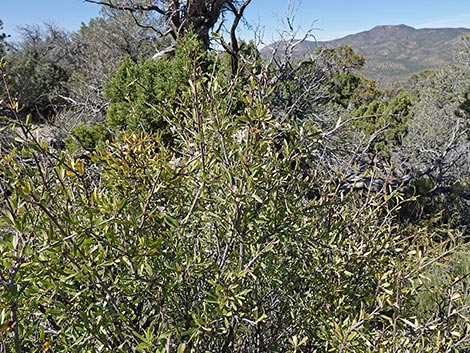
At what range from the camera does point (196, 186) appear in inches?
50.1

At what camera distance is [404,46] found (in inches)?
5226

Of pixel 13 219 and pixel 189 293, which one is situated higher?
pixel 13 219

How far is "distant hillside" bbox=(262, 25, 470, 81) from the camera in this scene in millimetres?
93312

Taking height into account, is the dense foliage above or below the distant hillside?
below

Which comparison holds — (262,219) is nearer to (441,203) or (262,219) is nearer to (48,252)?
(48,252)

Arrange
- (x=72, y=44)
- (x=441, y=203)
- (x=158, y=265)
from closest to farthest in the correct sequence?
1. (x=158, y=265)
2. (x=441, y=203)
3. (x=72, y=44)

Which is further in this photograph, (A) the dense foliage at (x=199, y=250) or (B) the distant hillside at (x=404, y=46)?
(B) the distant hillside at (x=404, y=46)

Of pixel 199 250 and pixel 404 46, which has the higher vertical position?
pixel 404 46

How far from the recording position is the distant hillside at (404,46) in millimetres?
93312

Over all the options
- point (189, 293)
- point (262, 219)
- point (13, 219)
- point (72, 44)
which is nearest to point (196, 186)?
point (262, 219)

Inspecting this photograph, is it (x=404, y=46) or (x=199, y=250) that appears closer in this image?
(x=199, y=250)

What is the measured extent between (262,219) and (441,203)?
19.4 feet

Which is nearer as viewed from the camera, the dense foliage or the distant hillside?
the dense foliage

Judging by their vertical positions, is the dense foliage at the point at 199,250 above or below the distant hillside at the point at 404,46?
below
